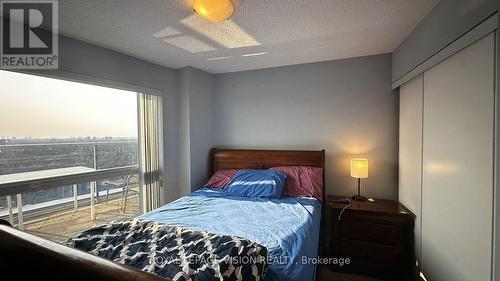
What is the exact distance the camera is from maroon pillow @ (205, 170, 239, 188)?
9.65 ft

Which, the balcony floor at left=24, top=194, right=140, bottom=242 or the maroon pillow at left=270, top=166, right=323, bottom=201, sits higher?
the maroon pillow at left=270, top=166, right=323, bottom=201

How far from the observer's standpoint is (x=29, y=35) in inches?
72.2

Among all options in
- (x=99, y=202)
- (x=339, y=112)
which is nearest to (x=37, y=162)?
(x=99, y=202)

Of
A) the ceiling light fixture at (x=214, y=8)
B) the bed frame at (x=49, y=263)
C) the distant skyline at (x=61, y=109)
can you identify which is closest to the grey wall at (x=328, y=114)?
the distant skyline at (x=61, y=109)

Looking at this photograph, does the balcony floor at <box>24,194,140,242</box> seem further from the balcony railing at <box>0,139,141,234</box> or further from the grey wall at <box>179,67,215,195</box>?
the grey wall at <box>179,67,215,195</box>

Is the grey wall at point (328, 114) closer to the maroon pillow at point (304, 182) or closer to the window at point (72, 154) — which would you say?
the maroon pillow at point (304, 182)

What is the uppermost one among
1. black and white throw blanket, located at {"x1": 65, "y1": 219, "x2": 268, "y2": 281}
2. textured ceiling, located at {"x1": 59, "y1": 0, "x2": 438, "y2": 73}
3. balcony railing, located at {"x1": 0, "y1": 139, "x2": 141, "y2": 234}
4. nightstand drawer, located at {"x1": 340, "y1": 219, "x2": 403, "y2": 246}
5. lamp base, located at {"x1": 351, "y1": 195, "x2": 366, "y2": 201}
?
textured ceiling, located at {"x1": 59, "y1": 0, "x2": 438, "y2": 73}

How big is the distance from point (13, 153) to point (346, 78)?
3.39 metres

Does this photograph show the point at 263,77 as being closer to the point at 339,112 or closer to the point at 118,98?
the point at 339,112

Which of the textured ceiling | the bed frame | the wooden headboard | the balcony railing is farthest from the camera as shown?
the wooden headboard

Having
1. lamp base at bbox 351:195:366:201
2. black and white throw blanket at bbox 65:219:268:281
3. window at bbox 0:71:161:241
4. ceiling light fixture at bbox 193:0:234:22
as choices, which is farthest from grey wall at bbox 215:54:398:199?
black and white throw blanket at bbox 65:219:268:281

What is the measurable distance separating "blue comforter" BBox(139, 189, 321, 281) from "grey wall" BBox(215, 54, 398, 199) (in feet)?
2.75

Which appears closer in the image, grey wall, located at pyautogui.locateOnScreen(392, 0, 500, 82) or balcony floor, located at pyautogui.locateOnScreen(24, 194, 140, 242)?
grey wall, located at pyautogui.locateOnScreen(392, 0, 500, 82)

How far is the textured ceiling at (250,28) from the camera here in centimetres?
157
